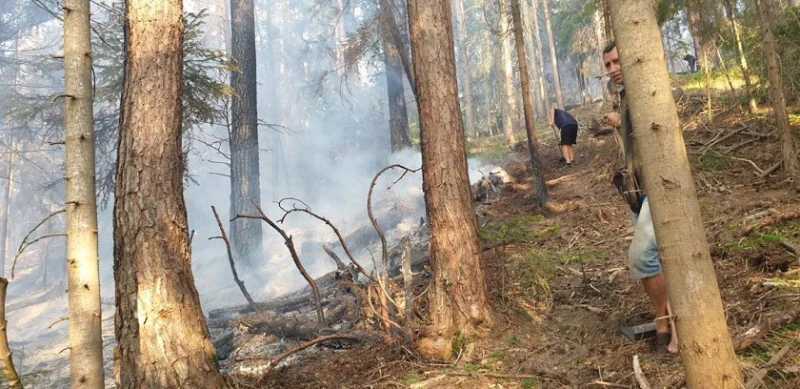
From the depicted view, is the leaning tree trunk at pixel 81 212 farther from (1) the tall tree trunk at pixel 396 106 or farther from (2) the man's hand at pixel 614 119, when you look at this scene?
(1) the tall tree trunk at pixel 396 106

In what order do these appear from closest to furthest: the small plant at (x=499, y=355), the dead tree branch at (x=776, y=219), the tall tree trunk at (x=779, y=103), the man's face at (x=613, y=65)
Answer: the man's face at (x=613, y=65), the small plant at (x=499, y=355), the dead tree branch at (x=776, y=219), the tall tree trunk at (x=779, y=103)

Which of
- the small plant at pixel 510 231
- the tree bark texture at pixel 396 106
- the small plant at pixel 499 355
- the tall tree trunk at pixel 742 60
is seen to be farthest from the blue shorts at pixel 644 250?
the tree bark texture at pixel 396 106

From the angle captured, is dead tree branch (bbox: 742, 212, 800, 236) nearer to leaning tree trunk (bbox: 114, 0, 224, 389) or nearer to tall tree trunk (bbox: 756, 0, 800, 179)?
tall tree trunk (bbox: 756, 0, 800, 179)

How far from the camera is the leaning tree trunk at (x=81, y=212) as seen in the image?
9.30 ft

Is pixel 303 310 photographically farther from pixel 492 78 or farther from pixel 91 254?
pixel 492 78

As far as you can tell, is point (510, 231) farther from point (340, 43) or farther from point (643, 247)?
point (340, 43)

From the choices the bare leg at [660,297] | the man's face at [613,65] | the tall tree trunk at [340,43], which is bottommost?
the bare leg at [660,297]

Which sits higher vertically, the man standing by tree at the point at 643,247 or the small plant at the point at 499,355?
the man standing by tree at the point at 643,247

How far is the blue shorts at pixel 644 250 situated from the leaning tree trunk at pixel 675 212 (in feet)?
3.55

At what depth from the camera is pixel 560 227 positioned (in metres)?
6.34

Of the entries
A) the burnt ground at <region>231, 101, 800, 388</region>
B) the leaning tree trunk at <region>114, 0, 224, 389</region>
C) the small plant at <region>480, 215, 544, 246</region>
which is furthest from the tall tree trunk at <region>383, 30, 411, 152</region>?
the leaning tree trunk at <region>114, 0, 224, 389</region>

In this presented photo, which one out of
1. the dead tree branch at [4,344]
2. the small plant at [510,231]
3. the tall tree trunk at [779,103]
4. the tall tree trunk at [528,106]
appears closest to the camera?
the dead tree branch at [4,344]

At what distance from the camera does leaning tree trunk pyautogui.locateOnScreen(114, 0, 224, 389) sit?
3.05 metres

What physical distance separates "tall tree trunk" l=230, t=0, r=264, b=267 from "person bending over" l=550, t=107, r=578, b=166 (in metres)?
6.88
